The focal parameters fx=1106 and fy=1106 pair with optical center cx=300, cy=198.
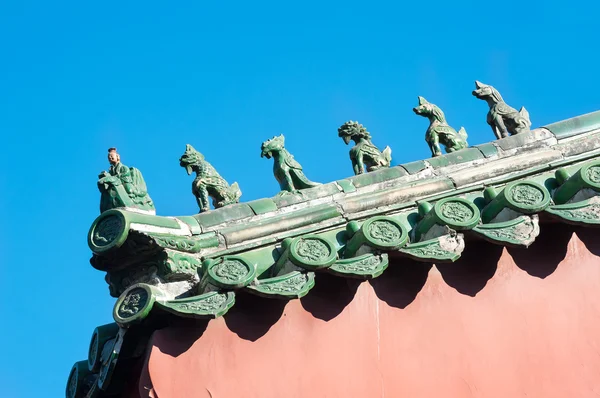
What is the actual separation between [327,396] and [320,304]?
661 millimetres

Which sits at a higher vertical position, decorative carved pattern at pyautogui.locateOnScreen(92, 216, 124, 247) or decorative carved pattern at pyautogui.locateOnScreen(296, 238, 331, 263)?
decorative carved pattern at pyautogui.locateOnScreen(92, 216, 124, 247)

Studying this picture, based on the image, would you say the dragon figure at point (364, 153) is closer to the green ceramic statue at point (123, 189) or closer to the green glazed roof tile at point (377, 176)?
the green glazed roof tile at point (377, 176)

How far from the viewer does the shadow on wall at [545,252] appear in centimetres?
790

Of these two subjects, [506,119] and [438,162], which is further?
[506,119]

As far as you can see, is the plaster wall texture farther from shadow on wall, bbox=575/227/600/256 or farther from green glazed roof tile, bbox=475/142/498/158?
green glazed roof tile, bbox=475/142/498/158

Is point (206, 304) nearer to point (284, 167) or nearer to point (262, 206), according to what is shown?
point (262, 206)

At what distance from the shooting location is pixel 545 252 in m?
7.97

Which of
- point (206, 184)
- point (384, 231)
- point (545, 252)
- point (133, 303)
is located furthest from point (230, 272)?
point (545, 252)

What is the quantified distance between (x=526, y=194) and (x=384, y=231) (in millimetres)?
1063

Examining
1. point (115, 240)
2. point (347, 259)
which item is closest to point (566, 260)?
point (347, 259)

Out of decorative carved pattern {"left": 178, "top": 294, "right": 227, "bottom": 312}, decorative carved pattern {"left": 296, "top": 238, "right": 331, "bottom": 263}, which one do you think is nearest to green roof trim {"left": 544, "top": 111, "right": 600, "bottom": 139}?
decorative carved pattern {"left": 296, "top": 238, "right": 331, "bottom": 263}

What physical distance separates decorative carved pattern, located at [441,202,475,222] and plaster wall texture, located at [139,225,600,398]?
0.35 meters

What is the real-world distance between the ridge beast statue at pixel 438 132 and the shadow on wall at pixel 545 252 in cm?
115

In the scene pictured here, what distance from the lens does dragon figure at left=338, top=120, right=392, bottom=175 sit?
874cm
